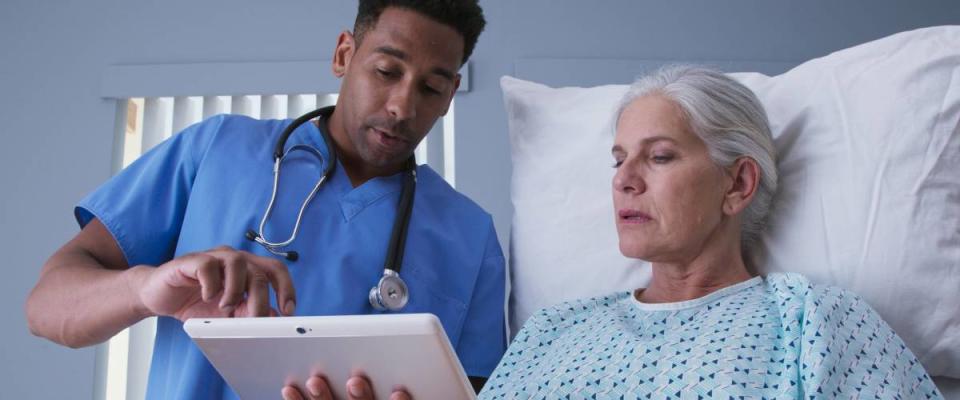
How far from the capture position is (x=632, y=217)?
1289mm

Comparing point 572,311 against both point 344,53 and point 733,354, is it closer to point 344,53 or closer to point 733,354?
point 733,354

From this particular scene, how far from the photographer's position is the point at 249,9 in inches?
92.4

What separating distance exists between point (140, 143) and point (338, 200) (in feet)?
3.92

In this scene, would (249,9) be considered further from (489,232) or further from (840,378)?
(840,378)

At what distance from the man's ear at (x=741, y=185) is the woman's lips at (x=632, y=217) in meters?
0.14

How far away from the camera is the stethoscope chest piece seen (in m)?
1.28

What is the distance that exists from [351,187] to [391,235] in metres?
0.12

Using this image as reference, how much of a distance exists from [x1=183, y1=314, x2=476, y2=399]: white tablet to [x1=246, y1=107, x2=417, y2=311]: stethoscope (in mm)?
249

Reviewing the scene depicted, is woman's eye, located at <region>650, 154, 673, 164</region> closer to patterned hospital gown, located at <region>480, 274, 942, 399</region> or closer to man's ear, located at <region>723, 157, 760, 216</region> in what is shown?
man's ear, located at <region>723, 157, 760, 216</region>

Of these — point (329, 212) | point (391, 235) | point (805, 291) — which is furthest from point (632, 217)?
point (329, 212)

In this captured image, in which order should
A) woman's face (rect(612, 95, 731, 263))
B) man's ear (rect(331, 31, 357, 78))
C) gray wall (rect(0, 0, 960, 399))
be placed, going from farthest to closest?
gray wall (rect(0, 0, 960, 399))
man's ear (rect(331, 31, 357, 78))
woman's face (rect(612, 95, 731, 263))

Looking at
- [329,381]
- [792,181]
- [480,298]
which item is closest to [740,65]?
[792,181]

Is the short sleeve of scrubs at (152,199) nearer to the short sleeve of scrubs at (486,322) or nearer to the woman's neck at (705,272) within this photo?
the short sleeve of scrubs at (486,322)

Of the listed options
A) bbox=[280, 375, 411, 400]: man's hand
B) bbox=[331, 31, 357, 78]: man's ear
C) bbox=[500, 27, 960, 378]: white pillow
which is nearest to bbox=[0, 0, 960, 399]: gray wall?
bbox=[500, 27, 960, 378]: white pillow
